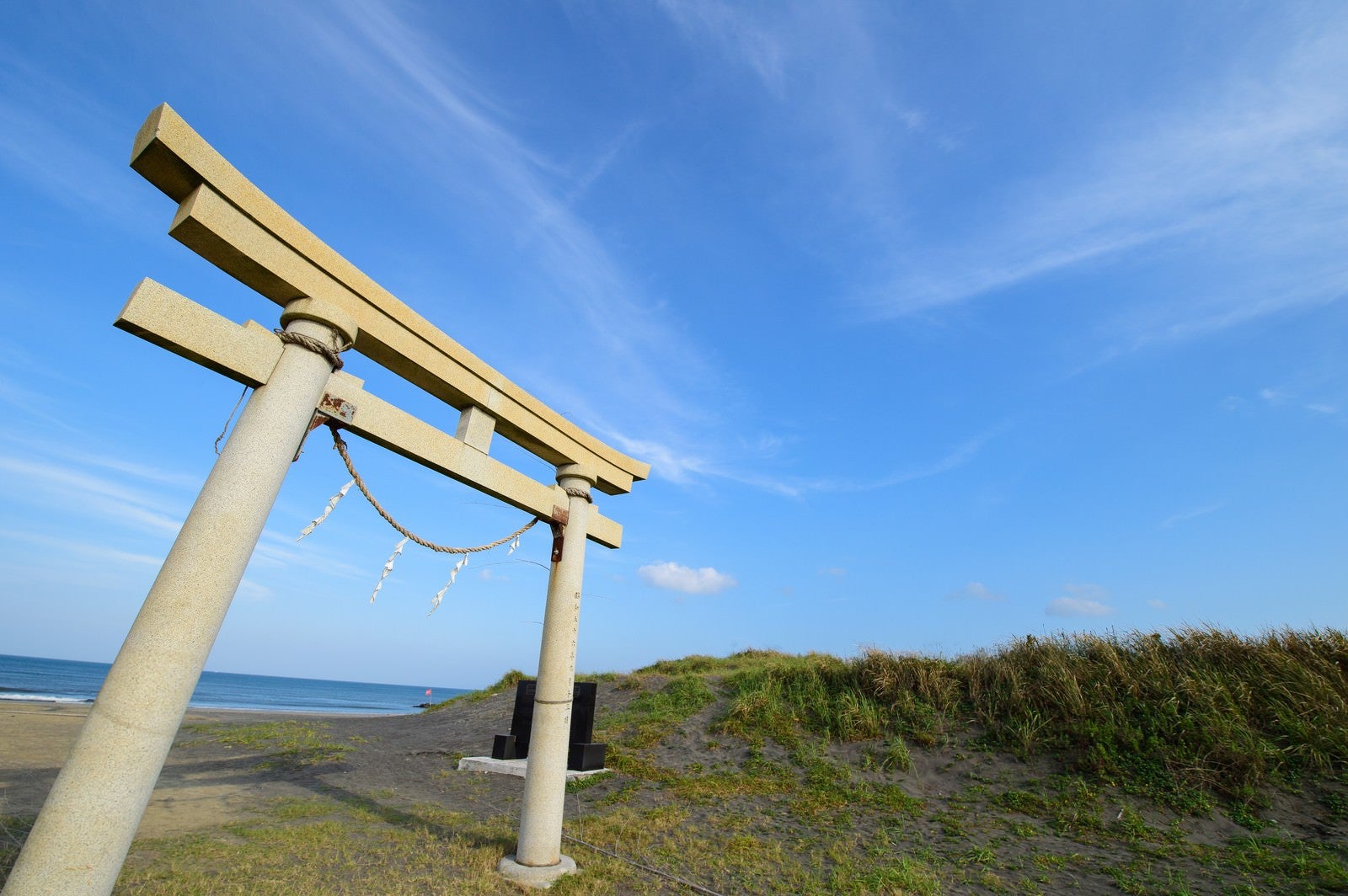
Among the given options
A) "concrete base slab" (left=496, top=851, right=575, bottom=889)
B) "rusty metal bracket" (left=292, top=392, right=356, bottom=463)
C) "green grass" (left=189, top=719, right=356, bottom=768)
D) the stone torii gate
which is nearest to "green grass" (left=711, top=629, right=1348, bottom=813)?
"concrete base slab" (left=496, top=851, right=575, bottom=889)

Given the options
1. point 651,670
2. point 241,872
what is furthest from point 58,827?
point 651,670

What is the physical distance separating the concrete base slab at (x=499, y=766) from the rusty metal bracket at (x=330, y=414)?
803 cm

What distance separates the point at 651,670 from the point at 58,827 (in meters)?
17.1

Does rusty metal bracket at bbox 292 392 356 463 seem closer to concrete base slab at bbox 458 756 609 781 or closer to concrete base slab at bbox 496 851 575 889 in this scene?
concrete base slab at bbox 496 851 575 889

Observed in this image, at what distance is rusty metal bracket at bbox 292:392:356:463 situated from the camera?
3882 mm

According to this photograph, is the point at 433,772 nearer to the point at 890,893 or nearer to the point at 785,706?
the point at 785,706

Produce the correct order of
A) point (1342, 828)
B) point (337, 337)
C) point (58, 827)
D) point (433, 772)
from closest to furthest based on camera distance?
point (58, 827) < point (337, 337) < point (1342, 828) < point (433, 772)

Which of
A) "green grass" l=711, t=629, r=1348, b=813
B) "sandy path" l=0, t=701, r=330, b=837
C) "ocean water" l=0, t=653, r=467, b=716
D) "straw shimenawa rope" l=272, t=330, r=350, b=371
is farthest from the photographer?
"ocean water" l=0, t=653, r=467, b=716

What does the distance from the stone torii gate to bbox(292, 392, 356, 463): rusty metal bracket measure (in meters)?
0.01

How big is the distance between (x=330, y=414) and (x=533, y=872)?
4.15 meters

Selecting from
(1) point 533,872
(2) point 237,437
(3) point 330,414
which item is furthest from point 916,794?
(2) point 237,437

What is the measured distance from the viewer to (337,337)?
13.2 ft

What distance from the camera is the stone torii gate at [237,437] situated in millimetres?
2787

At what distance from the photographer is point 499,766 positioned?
10.5 meters
